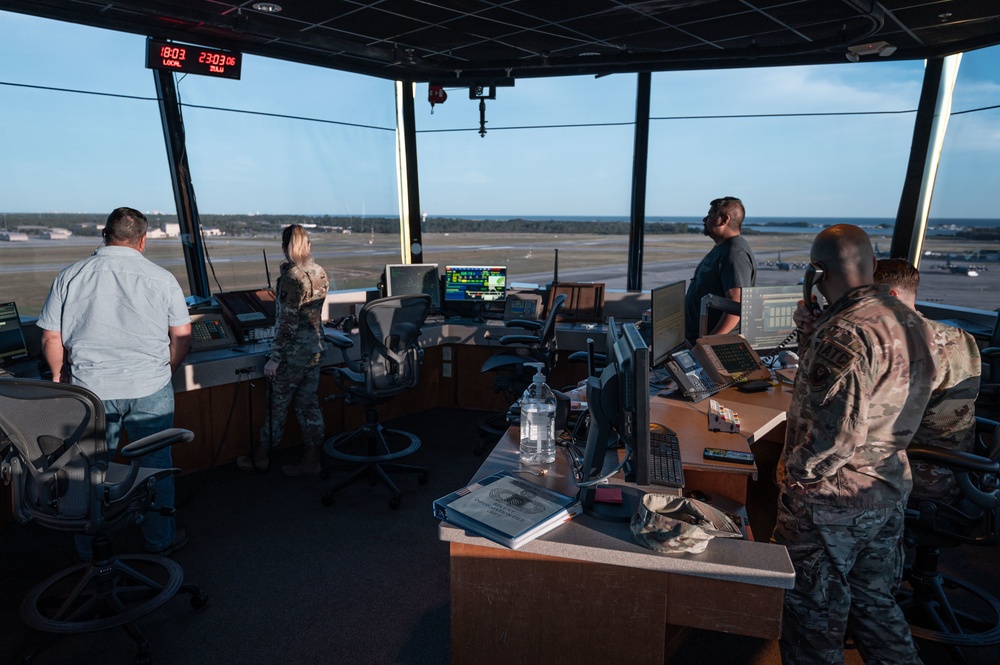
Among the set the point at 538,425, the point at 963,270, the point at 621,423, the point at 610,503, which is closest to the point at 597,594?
the point at 610,503

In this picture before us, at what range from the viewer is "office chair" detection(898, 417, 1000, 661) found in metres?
1.98

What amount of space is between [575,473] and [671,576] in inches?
19.3

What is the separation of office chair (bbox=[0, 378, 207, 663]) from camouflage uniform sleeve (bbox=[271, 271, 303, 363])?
120 centimetres

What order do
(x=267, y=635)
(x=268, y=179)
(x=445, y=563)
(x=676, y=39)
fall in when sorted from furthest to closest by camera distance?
(x=268, y=179) < (x=676, y=39) < (x=445, y=563) < (x=267, y=635)

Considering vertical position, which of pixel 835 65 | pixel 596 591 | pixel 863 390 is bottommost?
pixel 596 591

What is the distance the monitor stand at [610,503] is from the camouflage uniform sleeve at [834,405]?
47 centimetres

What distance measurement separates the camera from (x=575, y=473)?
5.84 ft

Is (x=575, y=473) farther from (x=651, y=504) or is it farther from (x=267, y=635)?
(x=267, y=635)

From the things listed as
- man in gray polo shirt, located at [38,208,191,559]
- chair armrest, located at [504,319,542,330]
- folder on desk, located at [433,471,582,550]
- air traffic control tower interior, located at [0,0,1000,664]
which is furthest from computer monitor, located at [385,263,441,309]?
folder on desk, located at [433,471,582,550]

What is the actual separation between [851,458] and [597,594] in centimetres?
76

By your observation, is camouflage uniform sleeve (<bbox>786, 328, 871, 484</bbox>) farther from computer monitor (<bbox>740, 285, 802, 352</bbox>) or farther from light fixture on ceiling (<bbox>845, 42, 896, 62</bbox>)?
light fixture on ceiling (<bbox>845, 42, 896, 62</bbox>)

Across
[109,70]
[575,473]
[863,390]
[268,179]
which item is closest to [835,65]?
[863,390]

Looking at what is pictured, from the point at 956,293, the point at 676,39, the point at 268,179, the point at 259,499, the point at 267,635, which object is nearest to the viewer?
the point at 267,635

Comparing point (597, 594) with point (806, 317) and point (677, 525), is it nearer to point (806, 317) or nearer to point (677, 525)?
point (677, 525)
